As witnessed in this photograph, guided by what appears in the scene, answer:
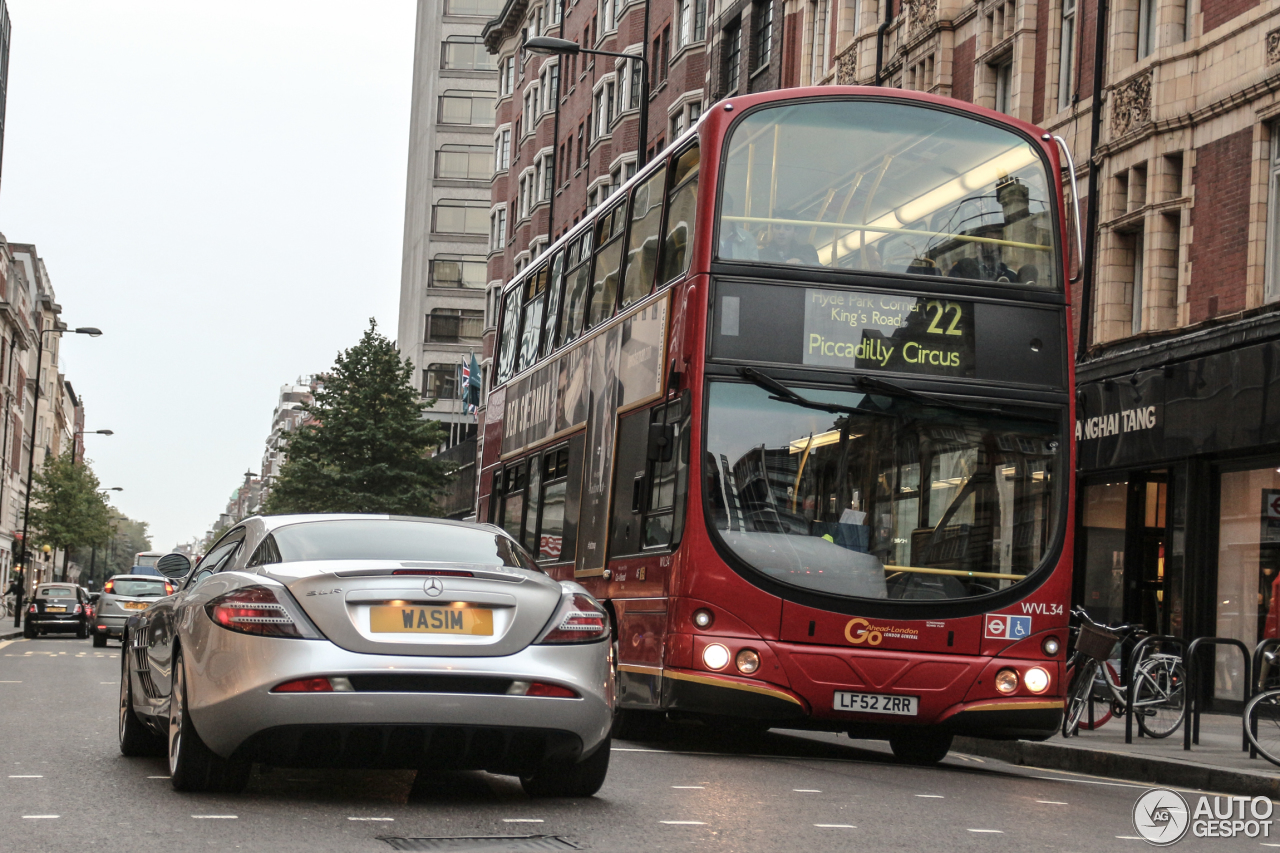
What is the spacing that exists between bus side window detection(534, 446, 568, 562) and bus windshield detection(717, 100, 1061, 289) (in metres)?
4.12

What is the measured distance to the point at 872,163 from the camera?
12562 mm

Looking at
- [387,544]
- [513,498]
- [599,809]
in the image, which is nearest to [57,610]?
[513,498]

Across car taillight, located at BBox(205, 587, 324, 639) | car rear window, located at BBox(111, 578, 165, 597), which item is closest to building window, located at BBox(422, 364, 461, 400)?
car rear window, located at BBox(111, 578, 165, 597)

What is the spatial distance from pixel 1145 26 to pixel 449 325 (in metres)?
69.7

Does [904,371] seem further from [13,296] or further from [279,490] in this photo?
[13,296]

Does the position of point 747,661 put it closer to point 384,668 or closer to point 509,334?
point 384,668

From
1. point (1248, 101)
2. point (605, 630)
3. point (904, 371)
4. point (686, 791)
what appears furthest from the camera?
point (1248, 101)

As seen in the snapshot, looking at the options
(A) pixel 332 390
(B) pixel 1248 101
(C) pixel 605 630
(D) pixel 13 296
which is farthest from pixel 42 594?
(D) pixel 13 296

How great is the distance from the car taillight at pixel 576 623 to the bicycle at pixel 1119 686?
7.69m

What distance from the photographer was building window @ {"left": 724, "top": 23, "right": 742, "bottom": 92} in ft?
136

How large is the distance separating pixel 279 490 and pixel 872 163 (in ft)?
185

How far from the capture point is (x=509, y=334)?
20.5 metres

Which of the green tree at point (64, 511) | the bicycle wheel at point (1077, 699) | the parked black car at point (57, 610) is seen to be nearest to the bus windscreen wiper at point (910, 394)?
the bicycle wheel at point (1077, 699)

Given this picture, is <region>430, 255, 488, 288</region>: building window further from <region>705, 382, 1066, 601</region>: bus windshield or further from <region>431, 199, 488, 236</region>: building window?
<region>705, 382, 1066, 601</region>: bus windshield
